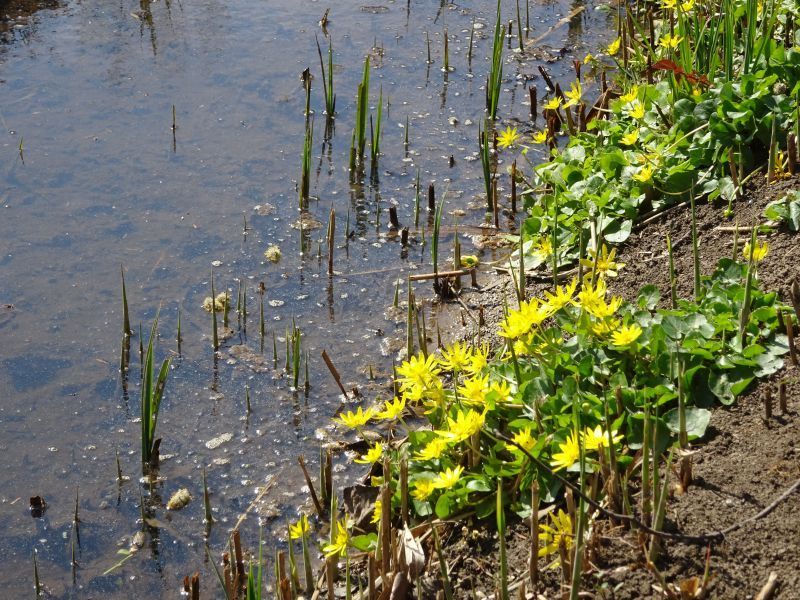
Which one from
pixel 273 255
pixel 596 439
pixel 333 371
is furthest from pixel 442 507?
pixel 273 255

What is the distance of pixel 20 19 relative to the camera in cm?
751

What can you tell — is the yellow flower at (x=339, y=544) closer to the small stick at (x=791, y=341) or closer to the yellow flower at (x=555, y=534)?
the yellow flower at (x=555, y=534)

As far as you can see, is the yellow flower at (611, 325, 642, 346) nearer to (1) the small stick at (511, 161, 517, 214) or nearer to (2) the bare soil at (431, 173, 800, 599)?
(2) the bare soil at (431, 173, 800, 599)

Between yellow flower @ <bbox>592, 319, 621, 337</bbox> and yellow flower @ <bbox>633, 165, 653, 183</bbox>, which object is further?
yellow flower @ <bbox>633, 165, 653, 183</bbox>

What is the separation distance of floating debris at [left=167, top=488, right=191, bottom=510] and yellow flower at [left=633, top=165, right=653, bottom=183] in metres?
2.39

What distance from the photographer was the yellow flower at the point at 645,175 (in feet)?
13.6

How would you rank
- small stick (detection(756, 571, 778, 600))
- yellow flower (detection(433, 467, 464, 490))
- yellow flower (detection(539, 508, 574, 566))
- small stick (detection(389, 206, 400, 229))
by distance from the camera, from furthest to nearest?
small stick (detection(389, 206, 400, 229)) → yellow flower (detection(433, 467, 464, 490)) → yellow flower (detection(539, 508, 574, 566)) → small stick (detection(756, 571, 778, 600))

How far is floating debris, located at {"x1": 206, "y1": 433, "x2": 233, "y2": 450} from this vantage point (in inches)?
156

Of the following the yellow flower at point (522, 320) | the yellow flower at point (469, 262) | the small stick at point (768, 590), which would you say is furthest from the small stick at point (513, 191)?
the small stick at point (768, 590)

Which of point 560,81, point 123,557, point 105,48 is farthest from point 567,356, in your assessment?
point 105,48

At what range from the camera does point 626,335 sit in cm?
289

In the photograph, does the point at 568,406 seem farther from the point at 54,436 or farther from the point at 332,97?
the point at 332,97

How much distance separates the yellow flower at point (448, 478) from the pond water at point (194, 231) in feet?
3.07

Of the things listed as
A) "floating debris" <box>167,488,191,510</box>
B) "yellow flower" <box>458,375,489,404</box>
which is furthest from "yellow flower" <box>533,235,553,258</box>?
"floating debris" <box>167,488,191,510</box>
